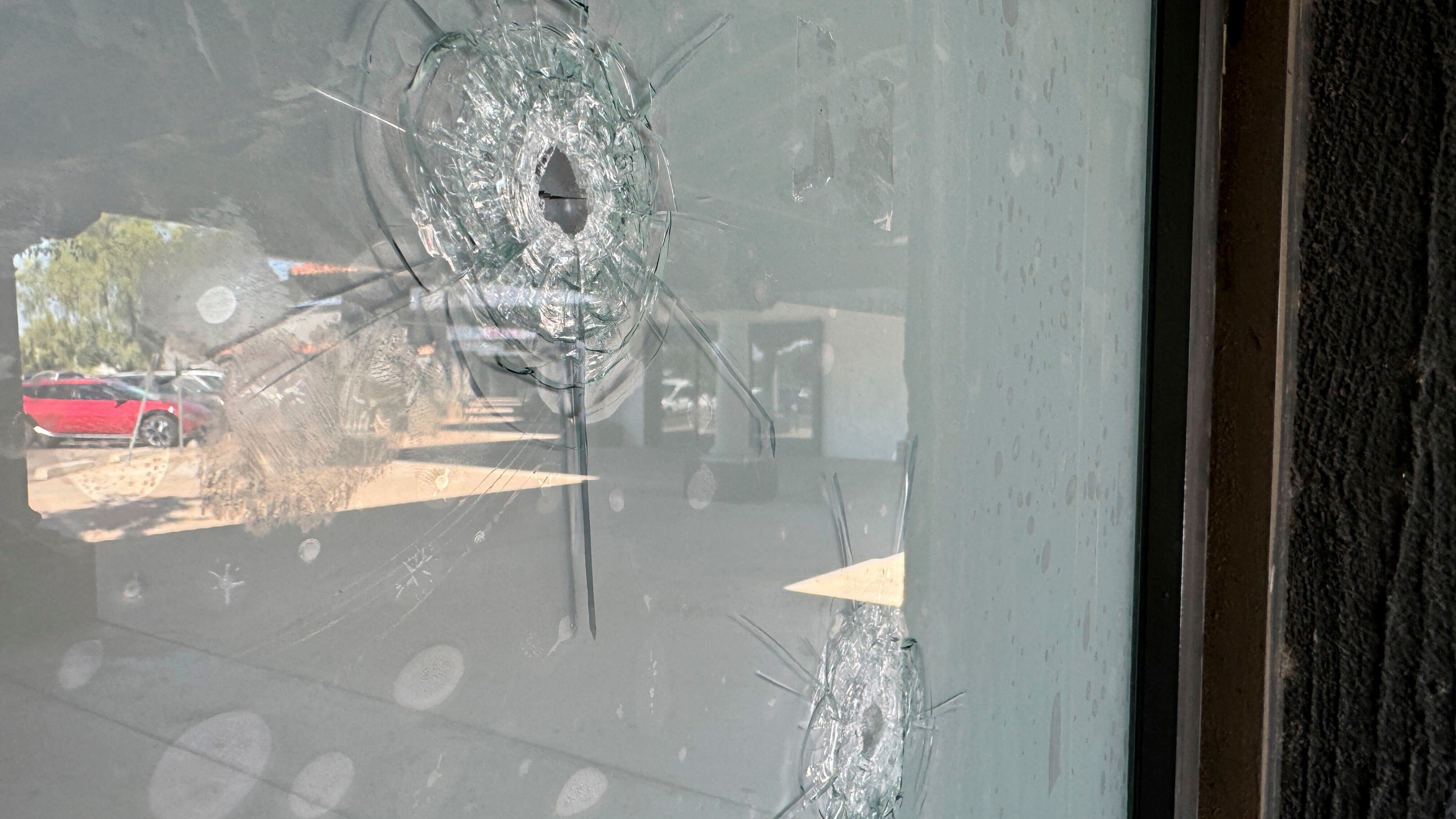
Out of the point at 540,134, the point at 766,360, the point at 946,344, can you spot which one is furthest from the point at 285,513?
the point at 946,344

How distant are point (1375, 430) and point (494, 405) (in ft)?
3.74

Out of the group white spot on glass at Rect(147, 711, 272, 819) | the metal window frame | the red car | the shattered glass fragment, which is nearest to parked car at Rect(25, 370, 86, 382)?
the red car

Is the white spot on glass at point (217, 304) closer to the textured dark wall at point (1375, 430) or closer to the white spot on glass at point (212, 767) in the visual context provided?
the white spot on glass at point (212, 767)

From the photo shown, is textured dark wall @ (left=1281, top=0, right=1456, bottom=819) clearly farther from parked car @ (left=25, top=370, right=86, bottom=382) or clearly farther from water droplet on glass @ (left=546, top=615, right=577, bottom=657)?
parked car @ (left=25, top=370, right=86, bottom=382)

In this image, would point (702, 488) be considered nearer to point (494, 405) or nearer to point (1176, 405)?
point (494, 405)

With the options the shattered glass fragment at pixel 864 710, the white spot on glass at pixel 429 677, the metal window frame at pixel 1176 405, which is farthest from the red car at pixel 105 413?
the metal window frame at pixel 1176 405

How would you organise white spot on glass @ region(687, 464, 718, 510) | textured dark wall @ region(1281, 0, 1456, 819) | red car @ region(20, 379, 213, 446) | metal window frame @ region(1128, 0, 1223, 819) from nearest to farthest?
red car @ region(20, 379, 213, 446) → white spot on glass @ region(687, 464, 718, 510) → textured dark wall @ region(1281, 0, 1456, 819) → metal window frame @ region(1128, 0, 1223, 819)

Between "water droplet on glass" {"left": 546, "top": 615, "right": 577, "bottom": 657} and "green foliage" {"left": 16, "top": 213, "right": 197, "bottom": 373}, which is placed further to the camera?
"water droplet on glass" {"left": 546, "top": 615, "right": 577, "bottom": 657}

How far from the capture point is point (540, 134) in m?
0.41

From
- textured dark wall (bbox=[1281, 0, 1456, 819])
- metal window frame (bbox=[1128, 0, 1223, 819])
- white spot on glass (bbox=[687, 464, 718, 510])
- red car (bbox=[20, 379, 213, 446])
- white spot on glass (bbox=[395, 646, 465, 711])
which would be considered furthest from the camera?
metal window frame (bbox=[1128, 0, 1223, 819])

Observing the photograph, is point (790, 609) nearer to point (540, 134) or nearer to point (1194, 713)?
point (540, 134)

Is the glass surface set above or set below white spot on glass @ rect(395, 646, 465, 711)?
above

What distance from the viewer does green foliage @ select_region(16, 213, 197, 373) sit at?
0.25 metres

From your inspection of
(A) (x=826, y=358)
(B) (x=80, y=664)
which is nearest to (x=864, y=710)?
(A) (x=826, y=358)
